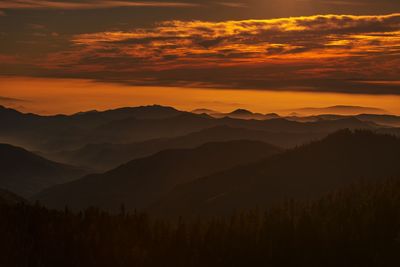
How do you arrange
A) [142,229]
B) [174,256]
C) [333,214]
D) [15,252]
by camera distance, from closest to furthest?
[15,252] < [174,256] < [142,229] < [333,214]

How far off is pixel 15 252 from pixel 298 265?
1385 inches

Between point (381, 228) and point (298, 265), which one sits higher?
point (381, 228)

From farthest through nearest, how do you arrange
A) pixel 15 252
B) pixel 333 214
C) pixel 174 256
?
pixel 333 214, pixel 174 256, pixel 15 252

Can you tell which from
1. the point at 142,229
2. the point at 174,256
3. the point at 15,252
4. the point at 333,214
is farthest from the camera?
the point at 333,214

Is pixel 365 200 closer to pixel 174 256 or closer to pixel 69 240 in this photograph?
pixel 174 256

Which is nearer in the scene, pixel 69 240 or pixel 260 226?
pixel 69 240

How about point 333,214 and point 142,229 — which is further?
point 333,214

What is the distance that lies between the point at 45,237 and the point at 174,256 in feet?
54.8

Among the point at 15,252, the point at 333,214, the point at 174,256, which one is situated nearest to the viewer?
the point at 15,252

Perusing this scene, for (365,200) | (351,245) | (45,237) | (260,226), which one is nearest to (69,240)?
(45,237)

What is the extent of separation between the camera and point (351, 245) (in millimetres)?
83188

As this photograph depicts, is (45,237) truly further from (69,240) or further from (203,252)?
(203,252)

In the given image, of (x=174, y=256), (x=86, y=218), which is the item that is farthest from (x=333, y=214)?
(x=86, y=218)

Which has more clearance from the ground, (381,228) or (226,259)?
(381,228)
